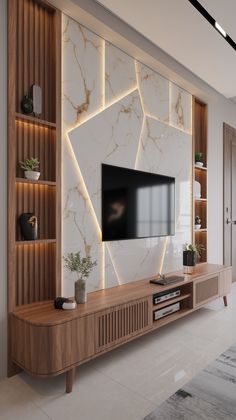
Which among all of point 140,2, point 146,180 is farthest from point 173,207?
point 140,2

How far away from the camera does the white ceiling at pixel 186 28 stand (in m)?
2.57

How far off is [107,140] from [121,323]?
1.64 m

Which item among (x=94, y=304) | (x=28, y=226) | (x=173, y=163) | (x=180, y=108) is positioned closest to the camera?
(x=28, y=226)

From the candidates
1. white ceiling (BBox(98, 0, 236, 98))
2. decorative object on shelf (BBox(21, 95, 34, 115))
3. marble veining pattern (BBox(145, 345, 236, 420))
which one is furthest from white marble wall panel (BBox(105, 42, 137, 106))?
marble veining pattern (BBox(145, 345, 236, 420))

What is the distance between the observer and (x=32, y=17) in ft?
7.45

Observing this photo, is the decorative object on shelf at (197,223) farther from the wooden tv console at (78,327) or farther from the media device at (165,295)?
the wooden tv console at (78,327)

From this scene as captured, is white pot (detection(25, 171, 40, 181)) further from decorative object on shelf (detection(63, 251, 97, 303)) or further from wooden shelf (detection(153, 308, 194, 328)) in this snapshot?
wooden shelf (detection(153, 308, 194, 328))

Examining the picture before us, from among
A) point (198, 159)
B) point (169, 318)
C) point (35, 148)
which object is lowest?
point (169, 318)

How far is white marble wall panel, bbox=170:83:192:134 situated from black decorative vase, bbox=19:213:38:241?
7.40ft

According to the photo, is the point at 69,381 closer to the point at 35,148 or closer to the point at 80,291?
the point at 80,291

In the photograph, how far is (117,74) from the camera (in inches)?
115

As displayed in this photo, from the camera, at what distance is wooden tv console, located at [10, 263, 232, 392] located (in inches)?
73.9

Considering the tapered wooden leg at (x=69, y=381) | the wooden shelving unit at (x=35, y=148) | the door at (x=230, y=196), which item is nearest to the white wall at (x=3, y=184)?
the wooden shelving unit at (x=35, y=148)

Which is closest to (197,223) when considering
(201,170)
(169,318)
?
(201,170)
